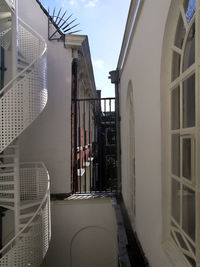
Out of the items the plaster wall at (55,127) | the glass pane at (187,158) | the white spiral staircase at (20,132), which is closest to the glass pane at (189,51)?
the glass pane at (187,158)

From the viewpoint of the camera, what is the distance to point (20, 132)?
2814 mm

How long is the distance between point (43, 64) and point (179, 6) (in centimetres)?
261

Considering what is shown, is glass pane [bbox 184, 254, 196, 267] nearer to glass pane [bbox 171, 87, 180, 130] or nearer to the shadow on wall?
glass pane [bbox 171, 87, 180, 130]

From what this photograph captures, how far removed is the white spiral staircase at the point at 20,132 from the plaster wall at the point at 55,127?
2.26 ft

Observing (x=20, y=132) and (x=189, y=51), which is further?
(x=20, y=132)

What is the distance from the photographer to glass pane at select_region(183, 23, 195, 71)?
3.58 feet

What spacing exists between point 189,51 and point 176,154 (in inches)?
25.0

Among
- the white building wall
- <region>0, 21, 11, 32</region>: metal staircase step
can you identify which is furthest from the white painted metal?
<region>0, 21, 11, 32</region>: metal staircase step

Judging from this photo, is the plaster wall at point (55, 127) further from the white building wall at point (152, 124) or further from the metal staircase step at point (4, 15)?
the white building wall at point (152, 124)

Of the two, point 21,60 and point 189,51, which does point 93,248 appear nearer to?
point 21,60

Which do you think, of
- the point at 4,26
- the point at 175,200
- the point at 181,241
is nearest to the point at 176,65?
the point at 175,200

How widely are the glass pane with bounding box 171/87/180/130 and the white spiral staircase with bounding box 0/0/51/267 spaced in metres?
2.18

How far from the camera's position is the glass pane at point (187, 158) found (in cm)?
111

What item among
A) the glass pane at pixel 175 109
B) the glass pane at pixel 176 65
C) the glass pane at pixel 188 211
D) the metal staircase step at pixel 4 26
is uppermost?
the metal staircase step at pixel 4 26
